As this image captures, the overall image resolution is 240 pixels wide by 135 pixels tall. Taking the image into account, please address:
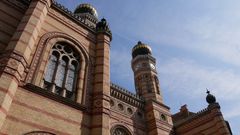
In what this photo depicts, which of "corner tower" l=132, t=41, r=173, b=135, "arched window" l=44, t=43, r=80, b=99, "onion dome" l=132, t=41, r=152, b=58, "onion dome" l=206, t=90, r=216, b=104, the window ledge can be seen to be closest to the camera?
the window ledge

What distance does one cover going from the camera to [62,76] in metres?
9.72

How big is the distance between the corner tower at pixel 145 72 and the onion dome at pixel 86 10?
5839 millimetres

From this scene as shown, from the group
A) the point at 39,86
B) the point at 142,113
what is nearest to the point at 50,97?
the point at 39,86

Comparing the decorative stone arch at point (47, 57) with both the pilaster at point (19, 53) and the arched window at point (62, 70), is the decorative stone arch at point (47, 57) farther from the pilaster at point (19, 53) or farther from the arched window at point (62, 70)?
the pilaster at point (19, 53)

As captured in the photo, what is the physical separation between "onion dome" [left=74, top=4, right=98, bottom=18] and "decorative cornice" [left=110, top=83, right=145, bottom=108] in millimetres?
12385

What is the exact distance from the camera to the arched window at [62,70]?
9.17 m

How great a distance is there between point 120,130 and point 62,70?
516 centimetres

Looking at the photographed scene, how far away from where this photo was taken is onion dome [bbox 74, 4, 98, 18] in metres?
25.0

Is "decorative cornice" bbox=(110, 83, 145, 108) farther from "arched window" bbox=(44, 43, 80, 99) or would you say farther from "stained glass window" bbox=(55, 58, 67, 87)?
"stained glass window" bbox=(55, 58, 67, 87)

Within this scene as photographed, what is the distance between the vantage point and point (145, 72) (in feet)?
67.9

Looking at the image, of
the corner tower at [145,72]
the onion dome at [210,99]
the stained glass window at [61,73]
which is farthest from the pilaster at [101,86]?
the onion dome at [210,99]

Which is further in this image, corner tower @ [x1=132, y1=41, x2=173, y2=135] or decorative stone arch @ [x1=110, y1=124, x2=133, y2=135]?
corner tower @ [x1=132, y1=41, x2=173, y2=135]

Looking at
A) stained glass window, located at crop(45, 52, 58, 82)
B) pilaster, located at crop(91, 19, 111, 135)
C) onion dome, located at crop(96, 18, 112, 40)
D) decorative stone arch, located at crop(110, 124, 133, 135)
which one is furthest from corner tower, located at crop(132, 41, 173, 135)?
stained glass window, located at crop(45, 52, 58, 82)

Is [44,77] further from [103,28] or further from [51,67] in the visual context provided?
[103,28]
